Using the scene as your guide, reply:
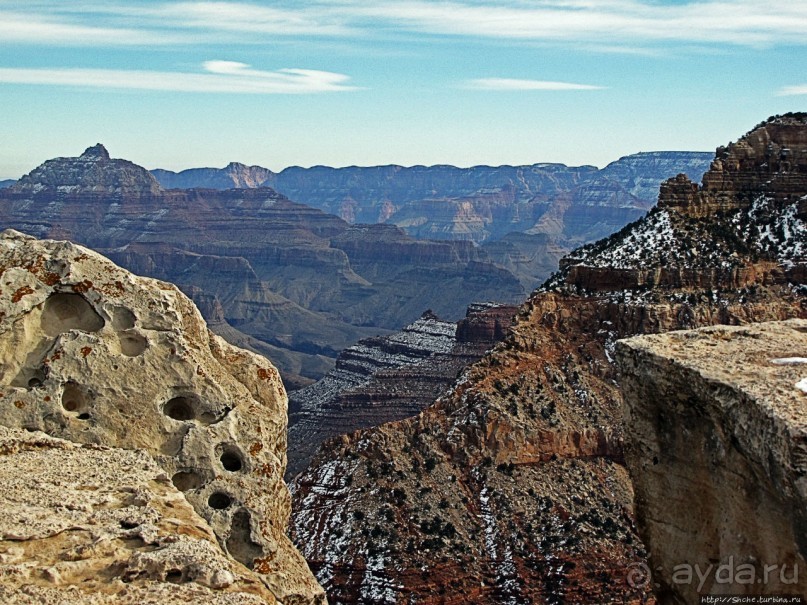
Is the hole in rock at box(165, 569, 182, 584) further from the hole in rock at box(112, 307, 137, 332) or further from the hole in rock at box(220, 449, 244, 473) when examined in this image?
the hole in rock at box(112, 307, 137, 332)

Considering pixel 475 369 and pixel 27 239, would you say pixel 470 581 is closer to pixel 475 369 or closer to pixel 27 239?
pixel 475 369

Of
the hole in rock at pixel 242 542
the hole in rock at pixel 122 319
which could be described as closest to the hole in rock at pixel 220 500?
the hole in rock at pixel 242 542

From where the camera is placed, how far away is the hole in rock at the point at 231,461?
15.4 metres

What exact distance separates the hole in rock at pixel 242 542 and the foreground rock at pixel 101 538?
1322 millimetres

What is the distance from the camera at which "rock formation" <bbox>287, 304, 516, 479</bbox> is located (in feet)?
295

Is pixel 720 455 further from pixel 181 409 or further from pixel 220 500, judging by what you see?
pixel 181 409

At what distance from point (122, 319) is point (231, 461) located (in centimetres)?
227

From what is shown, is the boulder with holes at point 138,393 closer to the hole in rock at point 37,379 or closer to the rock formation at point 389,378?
the hole in rock at point 37,379

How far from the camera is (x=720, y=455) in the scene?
47.9ft

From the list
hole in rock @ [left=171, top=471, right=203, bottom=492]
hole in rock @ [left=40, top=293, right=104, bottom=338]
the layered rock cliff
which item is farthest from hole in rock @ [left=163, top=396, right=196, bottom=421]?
the layered rock cliff

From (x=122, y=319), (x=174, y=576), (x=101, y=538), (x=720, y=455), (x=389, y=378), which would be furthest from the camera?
(x=389, y=378)

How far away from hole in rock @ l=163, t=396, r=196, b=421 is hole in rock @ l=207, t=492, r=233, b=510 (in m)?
1.12

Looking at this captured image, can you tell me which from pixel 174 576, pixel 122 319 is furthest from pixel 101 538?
pixel 122 319

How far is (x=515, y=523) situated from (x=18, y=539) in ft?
96.9
